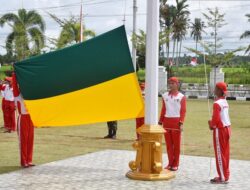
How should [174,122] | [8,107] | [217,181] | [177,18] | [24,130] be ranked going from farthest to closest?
[177,18], [8,107], [24,130], [174,122], [217,181]

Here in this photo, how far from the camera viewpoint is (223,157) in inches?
328

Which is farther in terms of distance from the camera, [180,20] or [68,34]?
[180,20]

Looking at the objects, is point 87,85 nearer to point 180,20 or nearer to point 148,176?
point 148,176

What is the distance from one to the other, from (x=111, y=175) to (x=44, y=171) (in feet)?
4.10

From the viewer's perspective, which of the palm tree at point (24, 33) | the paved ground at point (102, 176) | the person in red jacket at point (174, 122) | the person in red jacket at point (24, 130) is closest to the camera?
the paved ground at point (102, 176)

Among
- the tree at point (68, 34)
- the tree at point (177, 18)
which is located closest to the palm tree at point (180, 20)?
the tree at point (177, 18)

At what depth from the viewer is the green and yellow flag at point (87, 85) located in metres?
8.73

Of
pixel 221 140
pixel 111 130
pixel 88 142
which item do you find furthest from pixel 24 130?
pixel 111 130

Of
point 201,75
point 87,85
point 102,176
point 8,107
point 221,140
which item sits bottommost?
point 102,176

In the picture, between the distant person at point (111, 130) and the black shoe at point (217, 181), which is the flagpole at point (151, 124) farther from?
the distant person at point (111, 130)

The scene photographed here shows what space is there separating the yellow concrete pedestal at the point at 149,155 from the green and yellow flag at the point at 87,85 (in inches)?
20.8

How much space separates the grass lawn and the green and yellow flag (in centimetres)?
169

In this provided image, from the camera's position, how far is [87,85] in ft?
29.0

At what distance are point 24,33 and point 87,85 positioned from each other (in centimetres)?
4054
